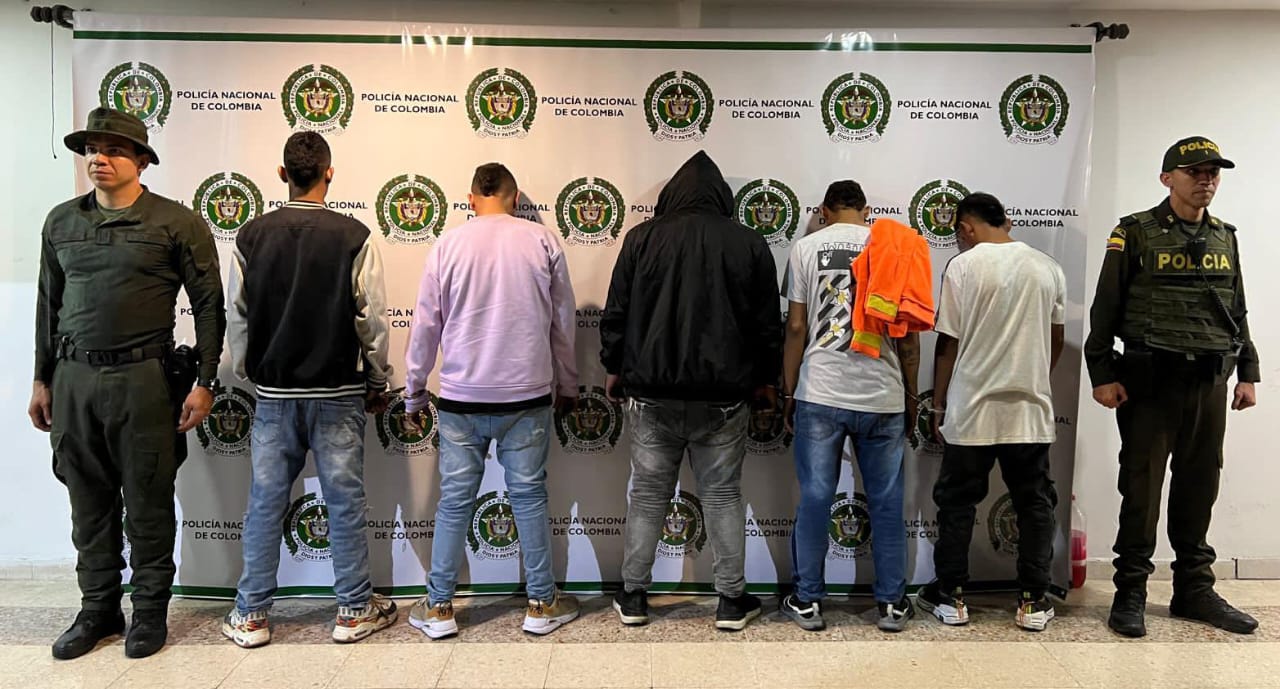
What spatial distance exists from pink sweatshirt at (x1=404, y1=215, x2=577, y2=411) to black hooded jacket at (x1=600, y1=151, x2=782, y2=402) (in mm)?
278

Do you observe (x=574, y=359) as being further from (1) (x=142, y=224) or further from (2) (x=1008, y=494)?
(2) (x=1008, y=494)

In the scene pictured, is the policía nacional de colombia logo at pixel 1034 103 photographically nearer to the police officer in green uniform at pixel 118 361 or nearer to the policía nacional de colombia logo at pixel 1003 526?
the policía nacional de colombia logo at pixel 1003 526

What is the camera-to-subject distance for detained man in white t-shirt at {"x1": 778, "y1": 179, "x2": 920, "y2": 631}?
2766 mm

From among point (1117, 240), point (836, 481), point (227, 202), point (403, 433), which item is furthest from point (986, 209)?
point (227, 202)

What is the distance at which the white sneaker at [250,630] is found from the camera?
9.06ft

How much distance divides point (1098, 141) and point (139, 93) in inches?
165

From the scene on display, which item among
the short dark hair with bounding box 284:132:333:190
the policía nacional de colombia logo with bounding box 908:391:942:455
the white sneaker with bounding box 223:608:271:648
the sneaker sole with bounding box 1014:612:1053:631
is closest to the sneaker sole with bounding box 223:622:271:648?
the white sneaker with bounding box 223:608:271:648

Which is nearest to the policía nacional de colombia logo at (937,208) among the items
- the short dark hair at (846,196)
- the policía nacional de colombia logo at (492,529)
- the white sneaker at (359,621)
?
the short dark hair at (846,196)

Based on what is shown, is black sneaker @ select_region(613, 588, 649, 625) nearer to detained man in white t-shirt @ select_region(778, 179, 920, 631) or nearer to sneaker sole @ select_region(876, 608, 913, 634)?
detained man in white t-shirt @ select_region(778, 179, 920, 631)

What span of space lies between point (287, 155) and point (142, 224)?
21.8 inches

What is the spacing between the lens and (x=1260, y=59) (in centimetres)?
337

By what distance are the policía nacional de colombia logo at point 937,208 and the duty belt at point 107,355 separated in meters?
3.01

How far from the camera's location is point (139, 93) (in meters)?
3.07

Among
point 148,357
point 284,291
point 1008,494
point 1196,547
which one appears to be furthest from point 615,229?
point 1196,547
